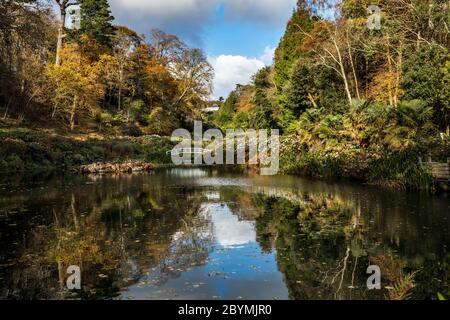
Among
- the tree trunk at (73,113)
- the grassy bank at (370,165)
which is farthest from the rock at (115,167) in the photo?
the grassy bank at (370,165)

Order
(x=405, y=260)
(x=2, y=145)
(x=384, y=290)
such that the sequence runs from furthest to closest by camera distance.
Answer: (x=2, y=145)
(x=405, y=260)
(x=384, y=290)

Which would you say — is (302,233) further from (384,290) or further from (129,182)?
(129,182)

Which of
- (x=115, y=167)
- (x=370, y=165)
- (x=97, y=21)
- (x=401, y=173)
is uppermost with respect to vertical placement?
(x=97, y=21)

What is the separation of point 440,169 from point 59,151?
22414mm

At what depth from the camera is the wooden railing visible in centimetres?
1341

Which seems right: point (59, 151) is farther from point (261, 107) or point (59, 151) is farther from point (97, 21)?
point (97, 21)

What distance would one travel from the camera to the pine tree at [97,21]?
4594 centimetres

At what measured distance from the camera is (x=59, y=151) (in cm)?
2773

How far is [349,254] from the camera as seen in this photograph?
23.4 ft

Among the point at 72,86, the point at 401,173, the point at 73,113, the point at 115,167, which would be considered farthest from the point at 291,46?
the point at 401,173

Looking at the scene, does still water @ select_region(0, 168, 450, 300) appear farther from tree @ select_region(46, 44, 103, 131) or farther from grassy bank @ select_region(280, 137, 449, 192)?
tree @ select_region(46, 44, 103, 131)

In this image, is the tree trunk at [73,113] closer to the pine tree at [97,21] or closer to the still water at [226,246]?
the pine tree at [97,21]
